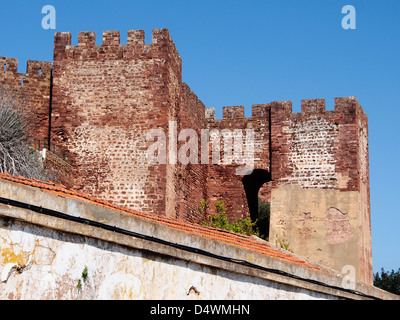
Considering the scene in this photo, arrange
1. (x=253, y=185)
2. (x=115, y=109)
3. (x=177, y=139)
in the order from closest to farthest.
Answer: (x=115, y=109), (x=177, y=139), (x=253, y=185)

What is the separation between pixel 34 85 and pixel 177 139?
170 inches

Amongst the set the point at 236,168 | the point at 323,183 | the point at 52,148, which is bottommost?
the point at 323,183

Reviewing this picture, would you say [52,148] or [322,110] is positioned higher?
[322,110]

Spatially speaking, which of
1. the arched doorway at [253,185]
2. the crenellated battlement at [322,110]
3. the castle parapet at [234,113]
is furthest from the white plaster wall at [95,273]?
the castle parapet at [234,113]

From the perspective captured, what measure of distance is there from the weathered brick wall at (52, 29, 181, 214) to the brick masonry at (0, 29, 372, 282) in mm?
27

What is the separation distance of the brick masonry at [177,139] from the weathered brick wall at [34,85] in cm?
3

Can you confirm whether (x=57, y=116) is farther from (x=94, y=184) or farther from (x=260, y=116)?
(x=260, y=116)

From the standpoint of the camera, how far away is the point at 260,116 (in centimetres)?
2194

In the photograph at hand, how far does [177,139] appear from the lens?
63.0ft

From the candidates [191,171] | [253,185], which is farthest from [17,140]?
[253,185]

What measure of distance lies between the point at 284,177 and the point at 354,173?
6.83ft

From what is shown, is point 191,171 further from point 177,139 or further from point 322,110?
point 322,110

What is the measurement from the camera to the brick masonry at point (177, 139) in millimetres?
18172

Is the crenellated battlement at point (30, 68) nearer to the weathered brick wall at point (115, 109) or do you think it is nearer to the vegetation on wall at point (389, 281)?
the weathered brick wall at point (115, 109)
